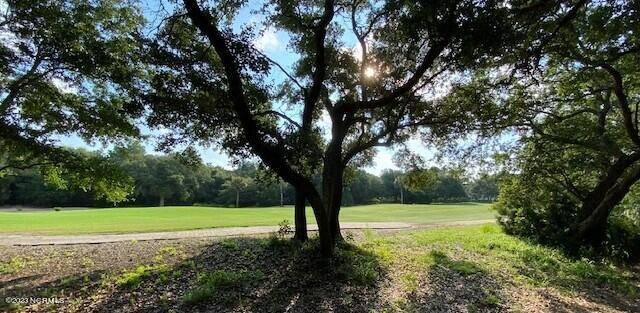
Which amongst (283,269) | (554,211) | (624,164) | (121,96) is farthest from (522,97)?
(121,96)

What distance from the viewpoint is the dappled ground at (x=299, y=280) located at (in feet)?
24.5

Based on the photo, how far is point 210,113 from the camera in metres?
7.68

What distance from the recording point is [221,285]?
796 cm

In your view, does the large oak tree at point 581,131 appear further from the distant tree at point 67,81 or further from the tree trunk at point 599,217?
the distant tree at point 67,81

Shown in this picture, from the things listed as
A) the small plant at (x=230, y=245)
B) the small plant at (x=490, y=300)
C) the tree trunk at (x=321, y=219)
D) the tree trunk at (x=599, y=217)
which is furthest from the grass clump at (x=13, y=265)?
the tree trunk at (x=599, y=217)

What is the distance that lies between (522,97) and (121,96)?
11819mm

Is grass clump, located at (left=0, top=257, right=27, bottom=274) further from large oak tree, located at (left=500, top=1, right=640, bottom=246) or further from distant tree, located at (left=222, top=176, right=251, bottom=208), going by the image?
distant tree, located at (left=222, top=176, right=251, bottom=208)

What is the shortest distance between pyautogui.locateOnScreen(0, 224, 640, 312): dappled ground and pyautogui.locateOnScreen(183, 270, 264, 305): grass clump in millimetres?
20

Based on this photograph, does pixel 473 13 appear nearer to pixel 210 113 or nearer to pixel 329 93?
pixel 210 113

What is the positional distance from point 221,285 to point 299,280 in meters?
1.61

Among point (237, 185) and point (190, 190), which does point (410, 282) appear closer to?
point (237, 185)

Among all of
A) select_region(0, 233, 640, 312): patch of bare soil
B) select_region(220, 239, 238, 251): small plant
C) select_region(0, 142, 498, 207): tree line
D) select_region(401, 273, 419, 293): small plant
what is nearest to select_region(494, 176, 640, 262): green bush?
select_region(0, 233, 640, 312): patch of bare soil

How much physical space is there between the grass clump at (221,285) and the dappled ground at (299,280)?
0.02m

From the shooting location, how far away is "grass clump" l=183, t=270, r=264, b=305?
24.1ft
